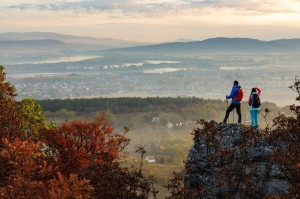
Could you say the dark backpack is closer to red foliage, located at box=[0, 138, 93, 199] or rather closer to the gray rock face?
the gray rock face

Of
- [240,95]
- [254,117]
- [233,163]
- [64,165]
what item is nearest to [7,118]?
[64,165]

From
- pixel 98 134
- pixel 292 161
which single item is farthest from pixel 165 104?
pixel 292 161

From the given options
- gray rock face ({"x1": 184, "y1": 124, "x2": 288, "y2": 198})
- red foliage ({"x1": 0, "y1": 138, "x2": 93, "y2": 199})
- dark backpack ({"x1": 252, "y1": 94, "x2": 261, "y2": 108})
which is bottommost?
gray rock face ({"x1": 184, "y1": 124, "x2": 288, "y2": 198})

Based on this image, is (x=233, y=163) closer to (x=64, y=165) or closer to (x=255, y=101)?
(x=255, y=101)

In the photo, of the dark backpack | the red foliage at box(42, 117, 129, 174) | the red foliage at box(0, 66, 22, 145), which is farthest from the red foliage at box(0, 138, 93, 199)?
the dark backpack

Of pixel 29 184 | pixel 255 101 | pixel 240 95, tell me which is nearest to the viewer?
pixel 29 184

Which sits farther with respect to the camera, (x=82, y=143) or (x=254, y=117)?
(x=82, y=143)

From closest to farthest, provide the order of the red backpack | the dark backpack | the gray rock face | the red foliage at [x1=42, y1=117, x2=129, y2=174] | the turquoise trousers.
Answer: the gray rock face → the dark backpack → the turquoise trousers → the red backpack → the red foliage at [x1=42, y1=117, x2=129, y2=174]

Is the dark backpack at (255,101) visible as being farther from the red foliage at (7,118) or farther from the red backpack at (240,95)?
the red foliage at (7,118)

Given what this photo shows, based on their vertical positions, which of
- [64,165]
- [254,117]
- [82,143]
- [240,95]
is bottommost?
[64,165]

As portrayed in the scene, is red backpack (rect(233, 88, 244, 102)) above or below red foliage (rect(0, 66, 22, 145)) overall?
above

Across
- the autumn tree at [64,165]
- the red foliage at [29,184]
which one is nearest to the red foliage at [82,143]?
the autumn tree at [64,165]

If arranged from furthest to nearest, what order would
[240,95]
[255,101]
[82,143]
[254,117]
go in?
[82,143]
[240,95]
[254,117]
[255,101]

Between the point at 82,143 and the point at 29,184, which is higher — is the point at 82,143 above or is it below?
below
